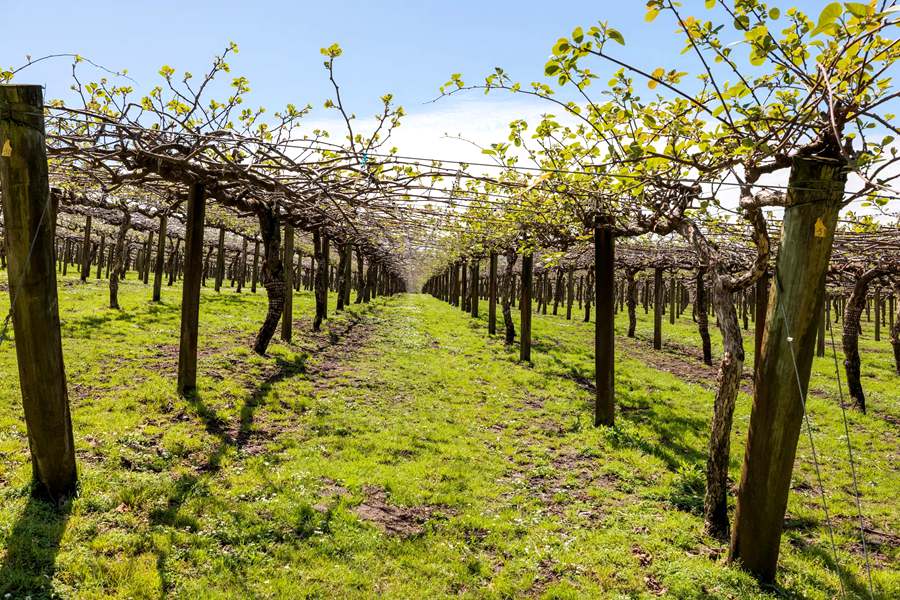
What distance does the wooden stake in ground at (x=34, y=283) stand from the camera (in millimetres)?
4898

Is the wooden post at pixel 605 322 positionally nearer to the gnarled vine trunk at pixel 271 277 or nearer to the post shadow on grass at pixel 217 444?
the post shadow on grass at pixel 217 444

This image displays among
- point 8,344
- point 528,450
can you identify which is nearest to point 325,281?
point 8,344

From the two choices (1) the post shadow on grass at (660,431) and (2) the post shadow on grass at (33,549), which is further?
(1) the post shadow on grass at (660,431)

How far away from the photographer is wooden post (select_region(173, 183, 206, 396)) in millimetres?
8789

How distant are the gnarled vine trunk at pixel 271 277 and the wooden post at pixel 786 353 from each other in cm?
1063

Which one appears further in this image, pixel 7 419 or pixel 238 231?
pixel 238 231

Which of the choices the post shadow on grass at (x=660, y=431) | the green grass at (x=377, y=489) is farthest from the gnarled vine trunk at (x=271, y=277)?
the post shadow on grass at (x=660, y=431)

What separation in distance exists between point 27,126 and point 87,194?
612 inches

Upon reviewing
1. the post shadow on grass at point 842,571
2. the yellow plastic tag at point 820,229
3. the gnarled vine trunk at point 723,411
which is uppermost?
the yellow plastic tag at point 820,229

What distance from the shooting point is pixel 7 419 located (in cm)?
683

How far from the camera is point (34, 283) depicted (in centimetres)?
503

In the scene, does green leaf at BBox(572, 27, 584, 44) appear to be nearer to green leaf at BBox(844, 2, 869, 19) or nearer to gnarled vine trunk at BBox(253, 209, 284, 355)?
green leaf at BBox(844, 2, 869, 19)

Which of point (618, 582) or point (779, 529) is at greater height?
point (779, 529)

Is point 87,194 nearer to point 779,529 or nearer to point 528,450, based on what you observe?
point 528,450
